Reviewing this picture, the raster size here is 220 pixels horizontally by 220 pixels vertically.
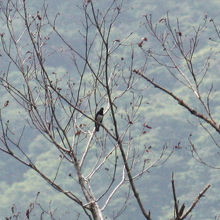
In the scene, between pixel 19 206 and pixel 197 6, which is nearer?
pixel 19 206

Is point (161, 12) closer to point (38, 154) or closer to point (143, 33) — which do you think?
point (143, 33)

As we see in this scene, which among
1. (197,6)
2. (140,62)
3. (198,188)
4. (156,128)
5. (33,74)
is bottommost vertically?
(33,74)

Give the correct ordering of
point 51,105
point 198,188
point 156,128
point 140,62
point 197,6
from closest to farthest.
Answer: point 51,105, point 198,188, point 156,128, point 140,62, point 197,6

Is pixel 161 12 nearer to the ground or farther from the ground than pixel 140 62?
farther from the ground

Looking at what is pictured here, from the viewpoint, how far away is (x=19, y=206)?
276 ft

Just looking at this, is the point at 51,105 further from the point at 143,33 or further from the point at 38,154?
the point at 143,33

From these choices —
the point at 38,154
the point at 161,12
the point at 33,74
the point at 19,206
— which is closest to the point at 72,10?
the point at 161,12

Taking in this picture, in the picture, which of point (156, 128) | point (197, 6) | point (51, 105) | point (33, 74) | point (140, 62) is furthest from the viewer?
point (197, 6)

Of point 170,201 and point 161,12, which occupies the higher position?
point 161,12

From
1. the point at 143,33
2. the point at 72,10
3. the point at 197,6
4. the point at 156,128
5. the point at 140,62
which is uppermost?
the point at 72,10

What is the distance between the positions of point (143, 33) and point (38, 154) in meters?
26.9

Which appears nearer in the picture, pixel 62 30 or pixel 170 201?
pixel 170 201

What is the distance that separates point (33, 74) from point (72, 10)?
376 feet

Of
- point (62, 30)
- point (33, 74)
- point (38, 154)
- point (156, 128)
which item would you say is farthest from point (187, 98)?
point (33, 74)
